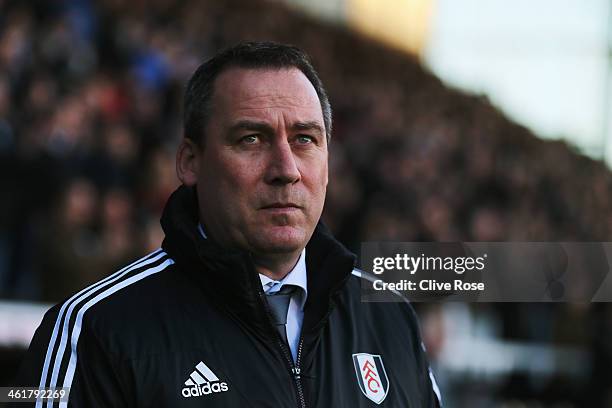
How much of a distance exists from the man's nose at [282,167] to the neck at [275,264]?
19cm

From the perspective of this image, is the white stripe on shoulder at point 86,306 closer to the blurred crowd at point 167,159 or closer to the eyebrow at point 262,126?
the eyebrow at point 262,126

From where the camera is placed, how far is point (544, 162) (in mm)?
16688

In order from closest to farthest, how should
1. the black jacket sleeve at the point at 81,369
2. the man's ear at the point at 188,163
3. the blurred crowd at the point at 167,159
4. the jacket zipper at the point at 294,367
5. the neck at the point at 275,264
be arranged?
the black jacket sleeve at the point at 81,369, the jacket zipper at the point at 294,367, the neck at the point at 275,264, the man's ear at the point at 188,163, the blurred crowd at the point at 167,159

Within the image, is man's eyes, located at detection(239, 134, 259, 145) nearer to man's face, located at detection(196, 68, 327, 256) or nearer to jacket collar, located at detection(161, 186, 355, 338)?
man's face, located at detection(196, 68, 327, 256)

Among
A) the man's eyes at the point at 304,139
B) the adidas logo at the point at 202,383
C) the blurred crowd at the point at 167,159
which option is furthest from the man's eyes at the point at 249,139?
the blurred crowd at the point at 167,159

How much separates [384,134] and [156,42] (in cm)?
358

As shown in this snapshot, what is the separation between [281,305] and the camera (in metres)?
2.66

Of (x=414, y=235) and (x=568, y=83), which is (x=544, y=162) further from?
(x=414, y=235)

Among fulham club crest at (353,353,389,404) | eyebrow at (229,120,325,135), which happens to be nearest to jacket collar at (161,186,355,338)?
fulham club crest at (353,353,389,404)

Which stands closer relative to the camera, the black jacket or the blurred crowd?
the black jacket

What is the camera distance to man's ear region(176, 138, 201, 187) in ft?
9.06

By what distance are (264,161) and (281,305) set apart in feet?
1.14

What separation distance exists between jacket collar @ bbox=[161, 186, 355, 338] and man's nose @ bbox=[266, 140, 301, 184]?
0.63 feet

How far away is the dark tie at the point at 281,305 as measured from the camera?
261cm
